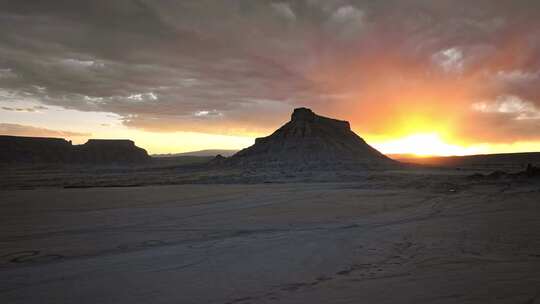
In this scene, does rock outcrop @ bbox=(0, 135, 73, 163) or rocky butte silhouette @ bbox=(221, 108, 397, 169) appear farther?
rock outcrop @ bbox=(0, 135, 73, 163)

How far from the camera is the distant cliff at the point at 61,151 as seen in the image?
311 ft

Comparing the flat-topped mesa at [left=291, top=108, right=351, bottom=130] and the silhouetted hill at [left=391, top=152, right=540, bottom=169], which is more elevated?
the flat-topped mesa at [left=291, top=108, right=351, bottom=130]

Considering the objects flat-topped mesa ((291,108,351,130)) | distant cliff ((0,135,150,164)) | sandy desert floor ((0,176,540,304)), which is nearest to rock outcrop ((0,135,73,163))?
distant cliff ((0,135,150,164))

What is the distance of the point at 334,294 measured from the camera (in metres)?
4.82

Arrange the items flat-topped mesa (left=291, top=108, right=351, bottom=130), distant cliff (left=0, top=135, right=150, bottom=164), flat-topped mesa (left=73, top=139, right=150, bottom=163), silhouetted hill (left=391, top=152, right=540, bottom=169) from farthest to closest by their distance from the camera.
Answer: flat-topped mesa (left=73, top=139, right=150, bottom=163) < distant cliff (left=0, top=135, right=150, bottom=164) < flat-topped mesa (left=291, top=108, right=351, bottom=130) < silhouetted hill (left=391, top=152, right=540, bottom=169)

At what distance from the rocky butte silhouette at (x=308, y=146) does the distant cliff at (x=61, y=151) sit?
5672 cm

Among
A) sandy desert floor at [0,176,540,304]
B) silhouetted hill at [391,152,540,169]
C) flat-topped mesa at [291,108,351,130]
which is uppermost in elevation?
flat-topped mesa at [291,108,351,130]

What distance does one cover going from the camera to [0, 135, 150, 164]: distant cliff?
94.9 meters

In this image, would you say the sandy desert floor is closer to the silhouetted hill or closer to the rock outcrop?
the silhouetted hill

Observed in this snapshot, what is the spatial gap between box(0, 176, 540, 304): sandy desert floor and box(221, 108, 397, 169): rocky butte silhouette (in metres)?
45.1

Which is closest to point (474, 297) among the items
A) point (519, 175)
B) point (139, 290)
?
point (139, 290)

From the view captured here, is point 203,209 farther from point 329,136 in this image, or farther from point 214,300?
point 329,136

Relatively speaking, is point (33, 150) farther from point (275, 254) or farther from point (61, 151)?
point (275, 254)

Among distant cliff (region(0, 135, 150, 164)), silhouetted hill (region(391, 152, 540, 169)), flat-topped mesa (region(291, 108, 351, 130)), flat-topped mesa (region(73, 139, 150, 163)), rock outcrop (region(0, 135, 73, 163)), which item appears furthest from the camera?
flat-topped mesa (region(73, 139, 150, 163))
